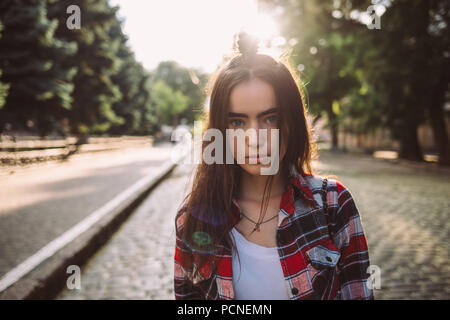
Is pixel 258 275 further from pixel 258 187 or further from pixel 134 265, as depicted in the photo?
pixel 134 265

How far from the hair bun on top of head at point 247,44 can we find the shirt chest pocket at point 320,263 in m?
0.90

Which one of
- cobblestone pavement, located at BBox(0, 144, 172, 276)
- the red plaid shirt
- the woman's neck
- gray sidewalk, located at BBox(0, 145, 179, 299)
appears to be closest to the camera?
the red plaid shirt

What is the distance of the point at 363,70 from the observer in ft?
67.9

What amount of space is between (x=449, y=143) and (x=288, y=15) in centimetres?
1127

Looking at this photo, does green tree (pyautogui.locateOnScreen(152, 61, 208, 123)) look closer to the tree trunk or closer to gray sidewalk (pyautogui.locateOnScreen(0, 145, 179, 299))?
the tree trunk

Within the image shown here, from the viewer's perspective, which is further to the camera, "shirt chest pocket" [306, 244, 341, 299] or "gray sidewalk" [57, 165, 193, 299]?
"gray sidewalk" [57, 165, 193, 299]

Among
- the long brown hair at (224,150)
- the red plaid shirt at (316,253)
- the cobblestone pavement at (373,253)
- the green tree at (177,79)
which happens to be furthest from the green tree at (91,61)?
the green tree at (177,79)

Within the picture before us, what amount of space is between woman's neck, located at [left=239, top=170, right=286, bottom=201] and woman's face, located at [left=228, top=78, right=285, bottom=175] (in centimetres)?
19

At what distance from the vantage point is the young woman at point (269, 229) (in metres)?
1.53

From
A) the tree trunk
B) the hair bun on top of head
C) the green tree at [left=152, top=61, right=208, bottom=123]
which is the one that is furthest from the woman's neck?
the green tree at [left=152, top=61, right=208, bottom=123]

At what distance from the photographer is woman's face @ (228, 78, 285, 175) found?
5.04 ft

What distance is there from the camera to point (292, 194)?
1.63 metres

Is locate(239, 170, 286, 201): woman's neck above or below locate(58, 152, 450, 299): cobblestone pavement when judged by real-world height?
above

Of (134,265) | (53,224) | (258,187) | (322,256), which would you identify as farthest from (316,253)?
(53,224)
